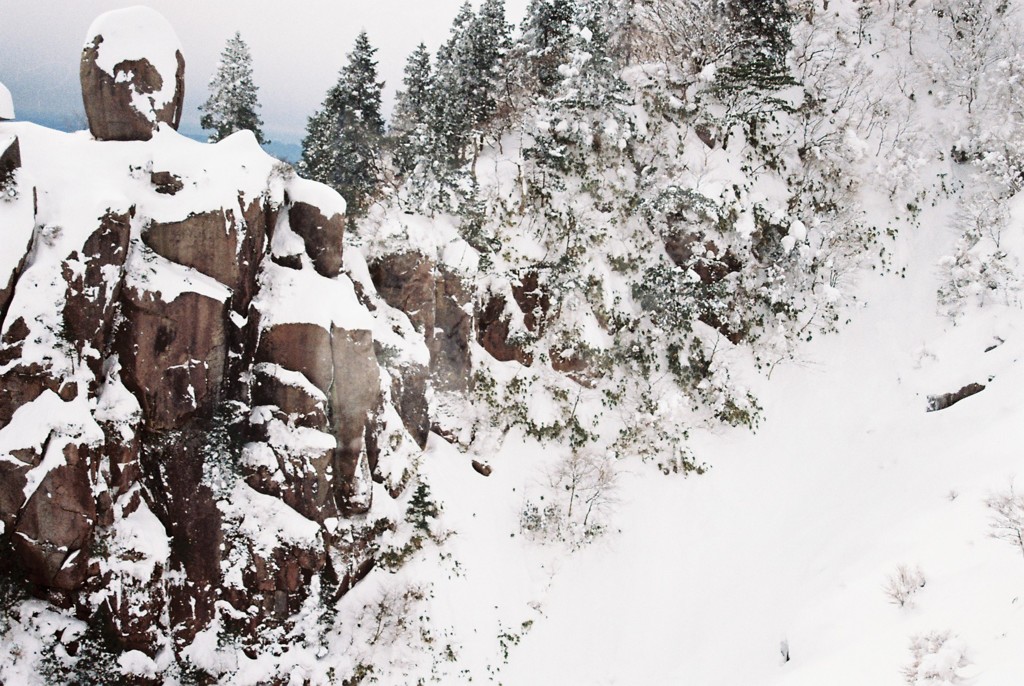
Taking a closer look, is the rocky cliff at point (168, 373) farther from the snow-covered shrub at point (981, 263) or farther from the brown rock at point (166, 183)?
the snow-covered shrub at point (981, 263)

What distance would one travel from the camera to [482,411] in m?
28.6

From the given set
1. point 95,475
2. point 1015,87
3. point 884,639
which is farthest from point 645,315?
point 1015,87

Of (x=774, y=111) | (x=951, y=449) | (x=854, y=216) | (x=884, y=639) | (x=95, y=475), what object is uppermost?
(x=774, y=111)

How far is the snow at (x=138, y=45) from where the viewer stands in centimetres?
1984

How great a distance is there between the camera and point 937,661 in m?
13.0

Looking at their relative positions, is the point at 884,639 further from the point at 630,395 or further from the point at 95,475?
the point at 95,475

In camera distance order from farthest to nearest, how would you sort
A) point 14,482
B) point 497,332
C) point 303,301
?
point 497,332 < point 303,301 < point 14,482

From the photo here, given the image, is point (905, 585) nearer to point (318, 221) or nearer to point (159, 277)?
point (318, 221)

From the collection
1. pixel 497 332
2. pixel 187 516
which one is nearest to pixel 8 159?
pixel 187 516

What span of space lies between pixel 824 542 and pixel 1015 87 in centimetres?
3456

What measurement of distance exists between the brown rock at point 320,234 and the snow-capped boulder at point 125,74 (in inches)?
229

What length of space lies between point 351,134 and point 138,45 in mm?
11799

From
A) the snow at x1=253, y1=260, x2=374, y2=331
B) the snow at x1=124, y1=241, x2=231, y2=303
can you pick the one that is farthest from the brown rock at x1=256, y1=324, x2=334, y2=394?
the snow at x1=124, y1=241, x2=231, y2=303

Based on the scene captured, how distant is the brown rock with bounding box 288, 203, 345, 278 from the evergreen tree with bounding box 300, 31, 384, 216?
668cm
